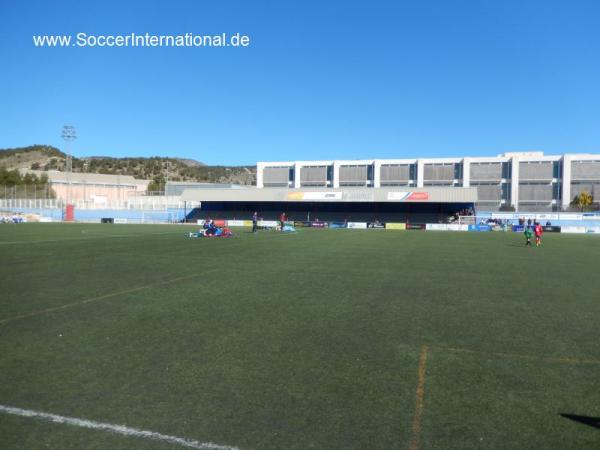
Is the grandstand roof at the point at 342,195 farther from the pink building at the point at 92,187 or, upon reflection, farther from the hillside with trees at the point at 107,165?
the hillside with trees at the point at 107,165

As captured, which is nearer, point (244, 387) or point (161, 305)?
point (244, 387)

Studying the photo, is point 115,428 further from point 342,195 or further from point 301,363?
point 342,195

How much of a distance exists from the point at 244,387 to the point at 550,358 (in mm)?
4021

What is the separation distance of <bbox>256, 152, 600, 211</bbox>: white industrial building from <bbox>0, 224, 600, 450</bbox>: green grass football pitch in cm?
7040

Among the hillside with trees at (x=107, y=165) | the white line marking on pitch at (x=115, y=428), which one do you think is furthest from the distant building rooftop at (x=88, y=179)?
the white line marking on pitch at (x=115, y=428)

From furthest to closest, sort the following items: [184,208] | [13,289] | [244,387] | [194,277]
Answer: [184,208]
[194,277]
[13,289]
[244,387]

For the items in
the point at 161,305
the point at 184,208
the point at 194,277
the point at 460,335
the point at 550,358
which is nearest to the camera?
the point at 550,358

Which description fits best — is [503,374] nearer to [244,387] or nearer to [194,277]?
[244,387]

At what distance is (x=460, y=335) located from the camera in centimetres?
713

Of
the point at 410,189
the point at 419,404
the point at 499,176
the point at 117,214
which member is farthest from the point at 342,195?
the point at 419,404

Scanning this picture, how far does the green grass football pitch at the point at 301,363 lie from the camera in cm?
406

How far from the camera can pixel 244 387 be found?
4.96 meters

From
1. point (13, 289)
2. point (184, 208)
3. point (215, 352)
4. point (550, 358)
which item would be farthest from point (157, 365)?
point (184, 208)

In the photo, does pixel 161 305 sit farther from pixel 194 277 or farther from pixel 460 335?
pixel 460 335
